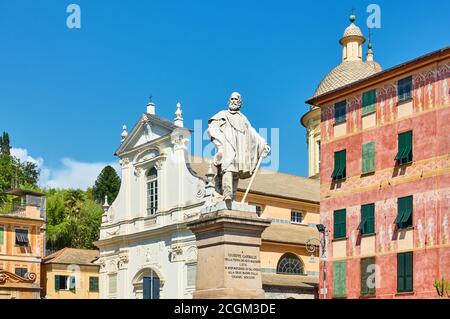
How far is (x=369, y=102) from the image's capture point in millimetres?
39344

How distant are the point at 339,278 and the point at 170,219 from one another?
634 inches

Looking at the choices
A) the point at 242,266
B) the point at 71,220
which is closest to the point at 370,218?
the point at 242,266

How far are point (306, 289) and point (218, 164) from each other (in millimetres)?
31298

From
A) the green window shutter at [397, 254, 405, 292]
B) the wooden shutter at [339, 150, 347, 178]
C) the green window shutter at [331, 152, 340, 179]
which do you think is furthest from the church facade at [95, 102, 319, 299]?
the green window shutter at [397, 254, 405, 292]

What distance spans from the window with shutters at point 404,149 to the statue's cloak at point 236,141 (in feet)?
67.4

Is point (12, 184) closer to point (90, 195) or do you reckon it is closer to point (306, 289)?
point (90, 195)

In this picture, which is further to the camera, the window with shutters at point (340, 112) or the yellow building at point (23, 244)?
the yellow building at point (23, 244)

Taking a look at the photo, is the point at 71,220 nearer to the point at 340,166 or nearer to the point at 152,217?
the point at 152,217

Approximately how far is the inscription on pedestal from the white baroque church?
33.6 m

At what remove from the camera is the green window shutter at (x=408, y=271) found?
3562 cm

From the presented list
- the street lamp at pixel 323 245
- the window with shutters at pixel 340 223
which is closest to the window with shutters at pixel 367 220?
the window with shutters at pixel 340 223

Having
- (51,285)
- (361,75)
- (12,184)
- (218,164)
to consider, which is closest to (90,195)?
(12,184)

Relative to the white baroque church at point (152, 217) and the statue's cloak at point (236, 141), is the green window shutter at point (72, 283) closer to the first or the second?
the white baroque church at point (152, 217)

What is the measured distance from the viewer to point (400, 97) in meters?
37.7
